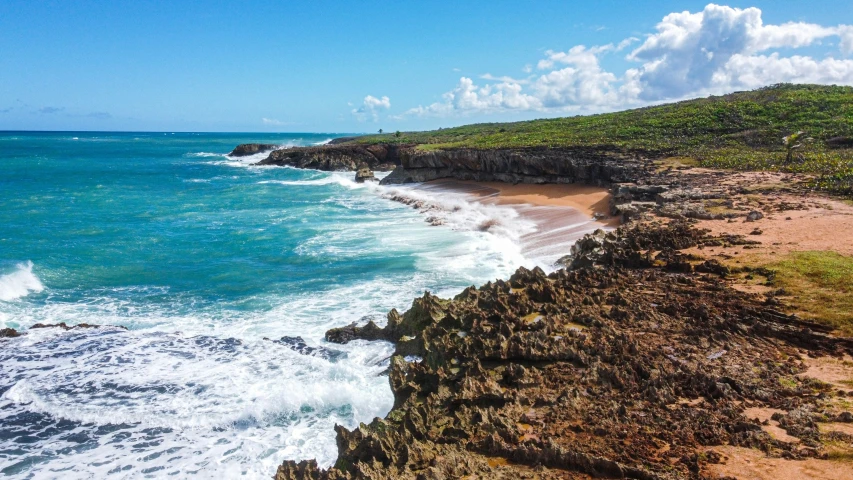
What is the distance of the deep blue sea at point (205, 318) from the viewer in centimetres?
1179

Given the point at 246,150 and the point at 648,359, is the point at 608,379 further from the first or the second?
the point at 246,150

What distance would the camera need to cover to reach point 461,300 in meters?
16.3

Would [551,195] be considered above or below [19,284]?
above

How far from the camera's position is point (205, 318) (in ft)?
62.8

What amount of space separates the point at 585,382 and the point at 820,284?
871cm

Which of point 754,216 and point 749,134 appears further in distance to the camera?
point 749,134

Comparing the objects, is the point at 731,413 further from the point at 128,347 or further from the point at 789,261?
the point at 128,347

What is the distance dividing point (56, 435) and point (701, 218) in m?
24.2

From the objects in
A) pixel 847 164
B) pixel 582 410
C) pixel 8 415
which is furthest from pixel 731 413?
pixel 847 164

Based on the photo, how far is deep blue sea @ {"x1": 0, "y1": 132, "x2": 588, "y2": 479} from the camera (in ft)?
38.7

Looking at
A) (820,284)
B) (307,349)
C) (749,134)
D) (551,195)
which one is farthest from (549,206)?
(307,349)

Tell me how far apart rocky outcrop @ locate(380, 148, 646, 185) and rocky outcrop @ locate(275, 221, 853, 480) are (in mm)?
23687

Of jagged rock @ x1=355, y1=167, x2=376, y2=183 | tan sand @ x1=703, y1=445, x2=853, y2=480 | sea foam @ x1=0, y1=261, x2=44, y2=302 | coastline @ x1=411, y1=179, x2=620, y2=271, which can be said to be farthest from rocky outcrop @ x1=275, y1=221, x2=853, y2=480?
jagged rock @ x1=355, y1=167, x2=376, y2=183

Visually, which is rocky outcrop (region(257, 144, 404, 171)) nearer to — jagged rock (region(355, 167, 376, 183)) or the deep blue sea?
jagged rock (region(355, 167, 376, 183))
